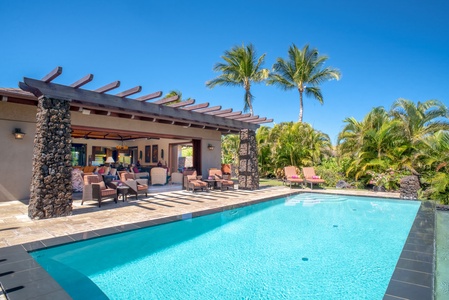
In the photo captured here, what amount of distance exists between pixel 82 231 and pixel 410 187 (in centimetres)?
1184

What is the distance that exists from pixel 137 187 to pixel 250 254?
6100 millimetres

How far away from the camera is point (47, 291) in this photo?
2.91m

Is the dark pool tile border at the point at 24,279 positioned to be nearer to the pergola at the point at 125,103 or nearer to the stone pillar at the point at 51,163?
the stone pillar at the point at 51,163

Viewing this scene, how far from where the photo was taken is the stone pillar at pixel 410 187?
1041cm

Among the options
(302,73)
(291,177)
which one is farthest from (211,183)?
(302,73)

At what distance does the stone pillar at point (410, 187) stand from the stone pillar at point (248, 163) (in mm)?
6309

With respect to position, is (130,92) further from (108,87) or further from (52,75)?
(52,75)

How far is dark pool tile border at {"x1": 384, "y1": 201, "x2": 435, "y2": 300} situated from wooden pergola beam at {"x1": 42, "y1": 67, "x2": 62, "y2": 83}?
7.50 meters

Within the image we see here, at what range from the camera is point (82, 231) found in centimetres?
531

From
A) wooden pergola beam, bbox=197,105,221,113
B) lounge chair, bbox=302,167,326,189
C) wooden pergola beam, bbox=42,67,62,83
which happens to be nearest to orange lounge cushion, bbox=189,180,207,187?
wooden pergola beam, bbox=197,105,221,113

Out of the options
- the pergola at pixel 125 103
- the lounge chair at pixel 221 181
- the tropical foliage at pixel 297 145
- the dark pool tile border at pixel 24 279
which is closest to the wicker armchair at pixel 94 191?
the pergola at pixel 125 103

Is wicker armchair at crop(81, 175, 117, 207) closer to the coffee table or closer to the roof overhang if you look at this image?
the roof overhang

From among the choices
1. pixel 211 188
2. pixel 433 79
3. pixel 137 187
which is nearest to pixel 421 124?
pixel 433 79

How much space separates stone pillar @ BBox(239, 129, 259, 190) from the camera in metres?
12.9
